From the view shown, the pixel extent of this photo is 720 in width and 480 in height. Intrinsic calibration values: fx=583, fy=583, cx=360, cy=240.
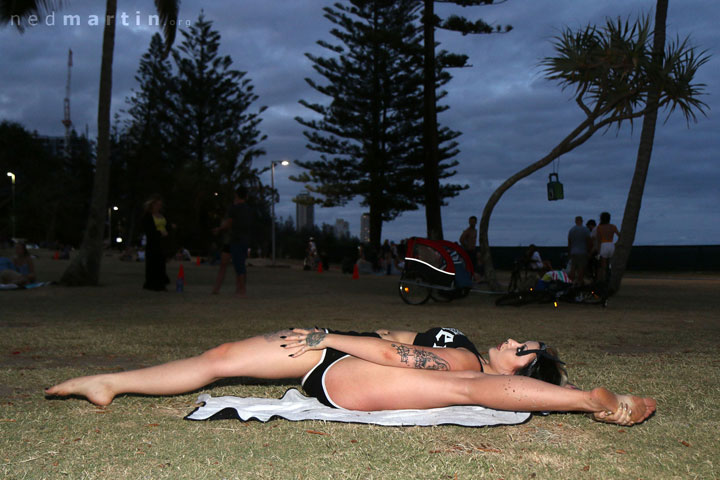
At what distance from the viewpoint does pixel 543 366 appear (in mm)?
2645

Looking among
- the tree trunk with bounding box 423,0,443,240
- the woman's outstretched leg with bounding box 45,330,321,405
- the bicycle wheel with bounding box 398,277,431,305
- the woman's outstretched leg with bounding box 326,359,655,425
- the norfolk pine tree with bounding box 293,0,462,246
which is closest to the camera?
the woman's outstretched leg with bounding box 326,359,655,425

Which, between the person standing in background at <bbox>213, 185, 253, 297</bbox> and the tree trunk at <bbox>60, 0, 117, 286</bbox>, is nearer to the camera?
the person standing in background at <bbox>213, 185, 253, 297</bbox>

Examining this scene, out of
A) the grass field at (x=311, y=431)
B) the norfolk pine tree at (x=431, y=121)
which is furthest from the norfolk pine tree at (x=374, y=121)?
the grass field at (x=311, y=431)

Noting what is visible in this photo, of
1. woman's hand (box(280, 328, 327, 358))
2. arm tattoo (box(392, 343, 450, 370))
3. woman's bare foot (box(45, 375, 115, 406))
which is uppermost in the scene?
woman's hand (box(280, 328, 327, 358))

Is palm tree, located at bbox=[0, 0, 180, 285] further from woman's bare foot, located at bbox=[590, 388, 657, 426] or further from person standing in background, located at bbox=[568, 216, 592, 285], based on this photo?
woman's bare foot, located at bbox=[590, 388, 657, 426]

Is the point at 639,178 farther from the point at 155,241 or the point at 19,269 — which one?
the point at 19,269

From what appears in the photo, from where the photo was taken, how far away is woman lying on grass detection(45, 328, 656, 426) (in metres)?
2.32

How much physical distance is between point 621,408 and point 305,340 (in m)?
1.32

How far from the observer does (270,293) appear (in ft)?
36.5

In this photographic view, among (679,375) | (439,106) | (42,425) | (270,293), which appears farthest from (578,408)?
(439,106)

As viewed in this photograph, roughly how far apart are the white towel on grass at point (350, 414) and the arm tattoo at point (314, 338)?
32 cm

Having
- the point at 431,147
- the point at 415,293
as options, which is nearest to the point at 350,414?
the point at 415,293

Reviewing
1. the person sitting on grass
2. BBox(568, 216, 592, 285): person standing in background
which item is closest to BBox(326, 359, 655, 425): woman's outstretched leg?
BBox(568, 216, 592, 285): person standing in background

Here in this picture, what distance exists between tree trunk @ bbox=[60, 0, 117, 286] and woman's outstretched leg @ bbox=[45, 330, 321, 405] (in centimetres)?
930
